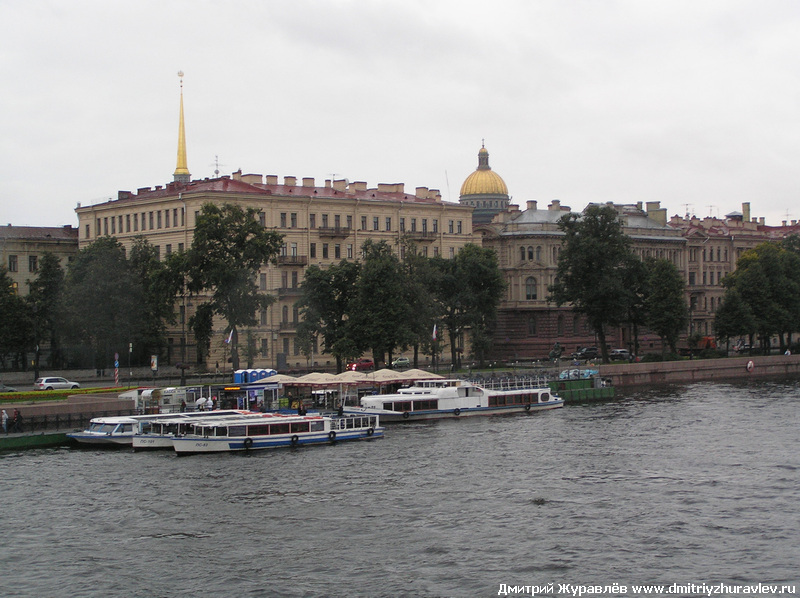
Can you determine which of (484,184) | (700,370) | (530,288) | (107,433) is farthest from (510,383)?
(484,184)

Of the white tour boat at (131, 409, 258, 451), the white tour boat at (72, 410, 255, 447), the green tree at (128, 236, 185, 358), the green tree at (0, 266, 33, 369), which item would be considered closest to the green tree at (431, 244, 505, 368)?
the green tree at (128, 236, 185, 358)

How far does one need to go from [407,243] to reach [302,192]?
50.6ft

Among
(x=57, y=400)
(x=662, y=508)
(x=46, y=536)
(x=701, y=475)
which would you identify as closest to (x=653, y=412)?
(x=701, y=475)

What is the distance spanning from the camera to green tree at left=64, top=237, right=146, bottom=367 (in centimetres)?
7531

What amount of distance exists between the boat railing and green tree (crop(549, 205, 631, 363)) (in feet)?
55.3

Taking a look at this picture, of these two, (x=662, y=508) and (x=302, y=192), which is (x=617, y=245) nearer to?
(x=302, y=192)

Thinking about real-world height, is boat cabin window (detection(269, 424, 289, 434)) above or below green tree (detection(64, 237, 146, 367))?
below

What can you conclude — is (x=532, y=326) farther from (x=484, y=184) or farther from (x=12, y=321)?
(x=12, y=321)

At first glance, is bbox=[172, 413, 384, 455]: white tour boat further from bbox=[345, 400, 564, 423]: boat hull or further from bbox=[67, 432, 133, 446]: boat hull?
bbox=[345, 400, 564, 423]: boat hull

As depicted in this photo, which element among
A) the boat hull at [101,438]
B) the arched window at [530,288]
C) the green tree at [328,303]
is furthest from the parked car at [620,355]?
the boat hull at [101,438]

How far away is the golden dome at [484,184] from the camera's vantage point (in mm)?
129750

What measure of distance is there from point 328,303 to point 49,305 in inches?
863

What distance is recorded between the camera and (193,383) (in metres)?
69.3

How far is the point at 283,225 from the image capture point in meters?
86.2
